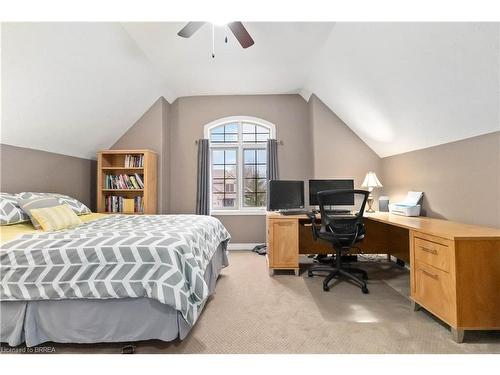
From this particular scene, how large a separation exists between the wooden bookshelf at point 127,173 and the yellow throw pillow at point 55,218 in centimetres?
143

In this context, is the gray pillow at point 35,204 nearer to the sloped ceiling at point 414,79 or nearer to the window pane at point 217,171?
the window pane at point 217,171

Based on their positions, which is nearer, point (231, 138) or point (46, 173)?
point (46, 173)

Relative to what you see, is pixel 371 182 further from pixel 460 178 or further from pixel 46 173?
pixel 46 173

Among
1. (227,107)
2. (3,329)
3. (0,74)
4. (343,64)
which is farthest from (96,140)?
(343,64)

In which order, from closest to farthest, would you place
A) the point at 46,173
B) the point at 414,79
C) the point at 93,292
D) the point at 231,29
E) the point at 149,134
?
the point at 93,292 < the point at 231,29 < the point at 414,79 < the point at 46,173 < the point at 149,134

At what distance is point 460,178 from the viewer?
2.44 metres

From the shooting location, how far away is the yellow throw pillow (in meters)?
2.15

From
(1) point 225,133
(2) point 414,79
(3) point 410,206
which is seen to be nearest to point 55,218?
(1) point 225,133

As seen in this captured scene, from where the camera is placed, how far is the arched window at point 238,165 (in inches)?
178

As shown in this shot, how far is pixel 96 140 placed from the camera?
3.78 meters

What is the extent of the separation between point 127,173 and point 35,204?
1783 mm

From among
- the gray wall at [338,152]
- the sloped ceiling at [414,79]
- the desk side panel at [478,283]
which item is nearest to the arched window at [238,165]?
the gray wall at [338,152]

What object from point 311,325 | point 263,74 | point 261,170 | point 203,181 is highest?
point 263,74
